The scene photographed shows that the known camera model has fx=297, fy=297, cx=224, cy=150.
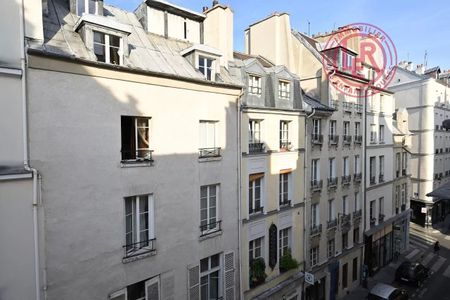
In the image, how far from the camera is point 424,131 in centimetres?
3725

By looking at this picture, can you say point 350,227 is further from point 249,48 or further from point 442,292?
point 249,48

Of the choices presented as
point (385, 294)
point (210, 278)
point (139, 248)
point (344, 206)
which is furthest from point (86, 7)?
point (385, 294)

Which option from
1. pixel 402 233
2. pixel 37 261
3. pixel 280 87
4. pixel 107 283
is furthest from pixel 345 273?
pixel 37 261

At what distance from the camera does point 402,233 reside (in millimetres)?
29781

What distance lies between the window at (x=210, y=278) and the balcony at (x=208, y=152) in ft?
13.9

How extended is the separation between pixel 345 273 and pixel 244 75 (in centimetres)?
1689

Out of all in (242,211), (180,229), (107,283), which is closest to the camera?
(107,283)

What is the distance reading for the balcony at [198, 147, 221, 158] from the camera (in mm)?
11922

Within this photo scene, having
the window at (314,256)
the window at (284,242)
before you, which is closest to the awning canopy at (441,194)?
the window at (314,256)

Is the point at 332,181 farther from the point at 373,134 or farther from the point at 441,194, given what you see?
the point at 441,194

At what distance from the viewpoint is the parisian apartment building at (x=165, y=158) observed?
806 cm

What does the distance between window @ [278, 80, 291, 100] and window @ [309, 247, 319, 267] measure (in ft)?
30.8

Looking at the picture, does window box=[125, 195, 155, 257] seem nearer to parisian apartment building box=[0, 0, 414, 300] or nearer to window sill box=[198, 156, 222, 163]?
parisian apartment building box=[0, 0, 414, 300]

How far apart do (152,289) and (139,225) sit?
91.0 inches
